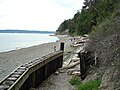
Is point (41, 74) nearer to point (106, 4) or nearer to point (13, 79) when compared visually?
point (13, 79)

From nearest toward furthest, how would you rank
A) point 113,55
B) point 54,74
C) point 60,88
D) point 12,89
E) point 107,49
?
1. point 12,89
2. point 113,55
3. point 107,49
4. point 60,88
5. point 54,74

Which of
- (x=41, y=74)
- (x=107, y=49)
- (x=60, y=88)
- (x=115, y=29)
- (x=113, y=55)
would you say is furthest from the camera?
(x=41, y=74)

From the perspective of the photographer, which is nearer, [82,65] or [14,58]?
[82,65]

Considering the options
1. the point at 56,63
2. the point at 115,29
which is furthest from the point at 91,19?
the point at 115,29

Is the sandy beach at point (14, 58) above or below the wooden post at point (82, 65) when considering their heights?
below

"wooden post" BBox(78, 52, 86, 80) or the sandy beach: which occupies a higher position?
"wooden post" BBox(78, 52, 86, 80)

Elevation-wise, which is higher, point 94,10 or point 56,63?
point 94,10

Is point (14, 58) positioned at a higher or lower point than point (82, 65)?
lower

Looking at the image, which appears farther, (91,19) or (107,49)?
(91,19)

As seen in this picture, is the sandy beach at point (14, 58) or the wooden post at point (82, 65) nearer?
the wooden post at point (82, 65)

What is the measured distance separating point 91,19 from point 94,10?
1963 mm

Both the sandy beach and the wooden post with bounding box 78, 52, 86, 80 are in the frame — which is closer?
the wooden post with bounding box 78, 52, 86, 80

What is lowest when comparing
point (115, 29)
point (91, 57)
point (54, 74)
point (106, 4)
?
point (54, 74)

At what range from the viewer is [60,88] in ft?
42.4
